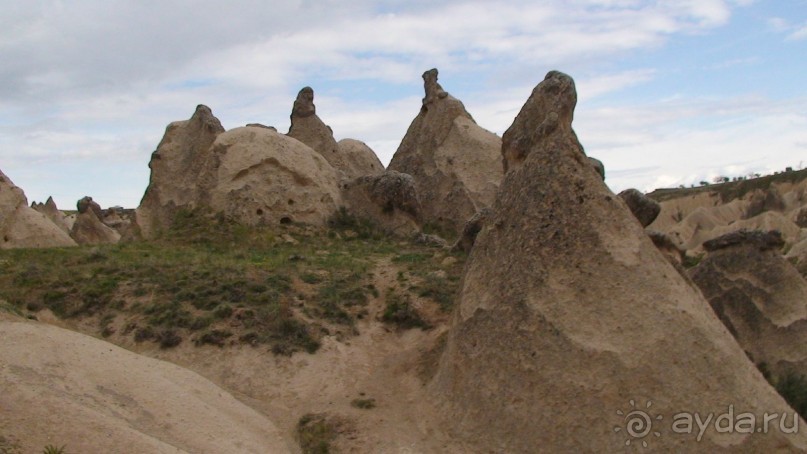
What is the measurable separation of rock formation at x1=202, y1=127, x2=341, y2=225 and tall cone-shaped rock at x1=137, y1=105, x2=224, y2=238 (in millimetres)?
3782

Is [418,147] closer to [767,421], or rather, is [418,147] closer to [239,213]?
[239,213]

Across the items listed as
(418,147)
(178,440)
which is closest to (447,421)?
(178,440)

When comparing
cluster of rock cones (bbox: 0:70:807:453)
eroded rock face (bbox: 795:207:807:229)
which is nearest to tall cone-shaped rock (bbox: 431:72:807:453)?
cluster of rock cones (bbox: 0:70:807:453)

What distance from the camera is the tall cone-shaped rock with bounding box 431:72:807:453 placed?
8.18 metres

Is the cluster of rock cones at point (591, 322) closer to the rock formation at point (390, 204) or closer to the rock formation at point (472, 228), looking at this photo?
the rock formation at point (472, 228)

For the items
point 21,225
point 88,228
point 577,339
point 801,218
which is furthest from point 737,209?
point 577,339

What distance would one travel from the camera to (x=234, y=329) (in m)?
12.3

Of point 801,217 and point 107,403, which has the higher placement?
point 801,217

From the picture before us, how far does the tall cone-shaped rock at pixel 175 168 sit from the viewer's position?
78.4 feet

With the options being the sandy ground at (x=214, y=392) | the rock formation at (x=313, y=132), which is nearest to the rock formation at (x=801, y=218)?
the rock formation at (x=313, y=132)

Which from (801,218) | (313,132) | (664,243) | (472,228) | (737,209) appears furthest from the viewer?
(737,209)

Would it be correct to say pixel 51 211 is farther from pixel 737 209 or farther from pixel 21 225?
pixel 737 209

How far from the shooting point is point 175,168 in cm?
2448

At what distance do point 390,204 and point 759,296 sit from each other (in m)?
9.65
